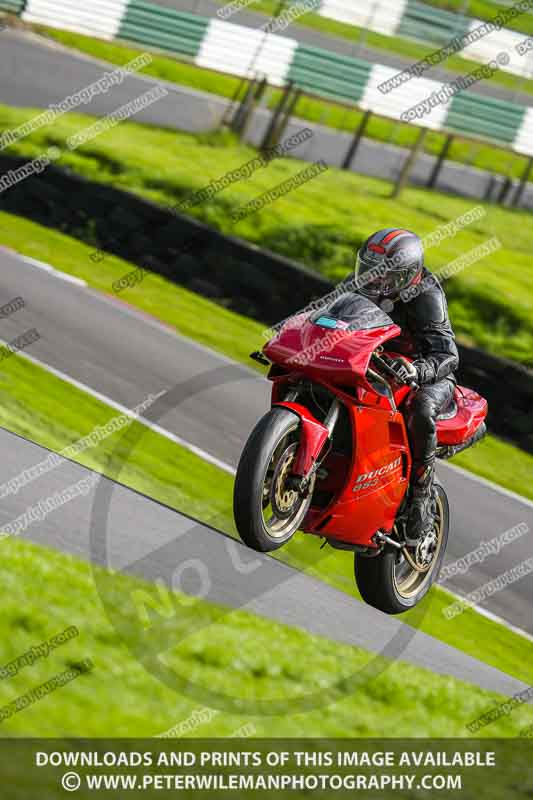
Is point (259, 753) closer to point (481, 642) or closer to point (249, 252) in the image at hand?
point (481, 642)

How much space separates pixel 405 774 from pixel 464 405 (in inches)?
112

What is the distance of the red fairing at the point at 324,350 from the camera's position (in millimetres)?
5867

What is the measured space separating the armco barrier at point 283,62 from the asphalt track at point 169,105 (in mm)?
2207

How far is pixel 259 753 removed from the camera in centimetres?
461

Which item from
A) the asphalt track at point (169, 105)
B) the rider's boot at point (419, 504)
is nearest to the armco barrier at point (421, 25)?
the asphalt track at point (169, 105)

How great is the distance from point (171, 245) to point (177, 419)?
268 inches

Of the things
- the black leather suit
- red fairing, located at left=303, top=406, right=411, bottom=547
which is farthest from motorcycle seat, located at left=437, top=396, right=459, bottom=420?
red fairing, located at left=303, top=406, right=411, bottom=547

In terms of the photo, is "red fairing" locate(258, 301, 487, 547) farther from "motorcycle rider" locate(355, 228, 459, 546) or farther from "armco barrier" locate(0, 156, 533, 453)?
"armco barrier" locate(0, 156, 533, 453)

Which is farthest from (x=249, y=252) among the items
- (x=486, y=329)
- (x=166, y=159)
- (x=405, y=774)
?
(x=405, y=774)

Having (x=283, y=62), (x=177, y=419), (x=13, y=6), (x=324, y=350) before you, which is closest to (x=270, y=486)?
(x=324, y=350)

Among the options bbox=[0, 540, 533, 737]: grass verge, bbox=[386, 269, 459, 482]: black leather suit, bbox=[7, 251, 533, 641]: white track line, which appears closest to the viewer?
bbox=[0, 540, 533, 737]: grass verge

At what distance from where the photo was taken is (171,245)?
17.8 metres

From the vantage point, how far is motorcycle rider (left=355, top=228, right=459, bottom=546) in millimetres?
6301

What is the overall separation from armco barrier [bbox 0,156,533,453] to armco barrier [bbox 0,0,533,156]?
557 centimetres
